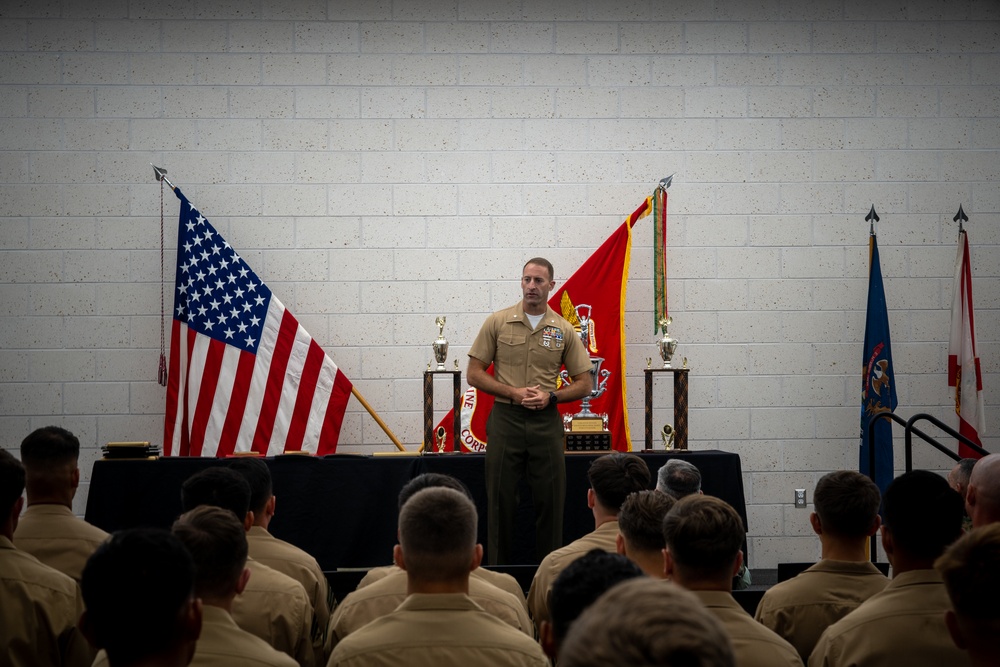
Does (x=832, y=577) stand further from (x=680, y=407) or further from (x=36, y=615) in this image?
(x=680, y=407)

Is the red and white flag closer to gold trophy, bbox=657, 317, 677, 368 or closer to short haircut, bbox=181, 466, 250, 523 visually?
gold trophy, bbox=657, 317, 677, 368

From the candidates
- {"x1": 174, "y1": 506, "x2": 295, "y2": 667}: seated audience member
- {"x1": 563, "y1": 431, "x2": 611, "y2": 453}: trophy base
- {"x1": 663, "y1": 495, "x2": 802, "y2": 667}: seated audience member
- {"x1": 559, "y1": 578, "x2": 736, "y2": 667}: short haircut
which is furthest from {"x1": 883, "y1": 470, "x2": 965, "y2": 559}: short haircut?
{"x1": 563, "y1": 431, "x2": 611, "y2": 453}: trophy base

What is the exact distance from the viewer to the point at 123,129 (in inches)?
242

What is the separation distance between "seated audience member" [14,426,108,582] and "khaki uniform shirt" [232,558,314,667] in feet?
1.71

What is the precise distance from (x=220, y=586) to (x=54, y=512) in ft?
3.86

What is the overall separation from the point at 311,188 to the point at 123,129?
1.19m

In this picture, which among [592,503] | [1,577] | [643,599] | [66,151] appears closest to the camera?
[643,599]

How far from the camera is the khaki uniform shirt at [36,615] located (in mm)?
2191

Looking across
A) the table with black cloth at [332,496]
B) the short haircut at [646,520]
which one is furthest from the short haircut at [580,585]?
the table with black cloth at [332,496]

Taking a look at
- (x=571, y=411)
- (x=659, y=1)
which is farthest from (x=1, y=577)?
(x=659, y=1)

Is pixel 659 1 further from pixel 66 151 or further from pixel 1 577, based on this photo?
pixel 1 577

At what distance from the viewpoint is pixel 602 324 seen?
232 inches

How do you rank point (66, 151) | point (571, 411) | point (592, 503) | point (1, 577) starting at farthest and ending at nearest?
point (66, 151)
point (571, 411)
point (592, 503)
point (1, 577)

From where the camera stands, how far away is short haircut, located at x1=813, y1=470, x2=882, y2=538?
256 centimetres
